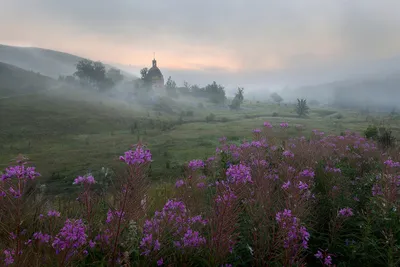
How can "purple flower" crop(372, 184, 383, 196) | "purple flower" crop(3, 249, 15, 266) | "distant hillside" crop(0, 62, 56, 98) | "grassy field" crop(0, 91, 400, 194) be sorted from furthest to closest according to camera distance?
"distant hillside" crop(0, 62, 56, 98) → "grassy field" crop(0, 91, 400, 194) → "purple flower" crop(372, 184, 383, 196) → "purple flower" crop(3, 249, 15, 266)

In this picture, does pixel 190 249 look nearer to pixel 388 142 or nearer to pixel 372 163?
pixel 372 163

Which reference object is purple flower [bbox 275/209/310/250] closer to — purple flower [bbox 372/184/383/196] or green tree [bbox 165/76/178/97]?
purple flower [bbox 372/184/383/196]

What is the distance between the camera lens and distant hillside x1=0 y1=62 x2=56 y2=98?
8662 centimetres

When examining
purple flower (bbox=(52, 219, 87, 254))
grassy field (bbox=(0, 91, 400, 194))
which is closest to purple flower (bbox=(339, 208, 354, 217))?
grassy field (bbox=(0, 91, 400, 194))

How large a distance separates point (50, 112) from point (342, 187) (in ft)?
172

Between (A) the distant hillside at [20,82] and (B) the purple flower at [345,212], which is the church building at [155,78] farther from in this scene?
(B) the purple flower at [345,212]

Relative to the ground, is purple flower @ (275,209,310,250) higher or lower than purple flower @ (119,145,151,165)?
lower

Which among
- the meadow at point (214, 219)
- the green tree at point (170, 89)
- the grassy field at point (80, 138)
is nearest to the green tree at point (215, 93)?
the green tree at point (170, 89)

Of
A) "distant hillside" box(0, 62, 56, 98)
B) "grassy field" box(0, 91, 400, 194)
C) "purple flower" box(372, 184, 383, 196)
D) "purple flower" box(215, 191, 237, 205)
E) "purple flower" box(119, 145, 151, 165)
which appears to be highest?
"distant hillside" box(0, 62, 56, 98)

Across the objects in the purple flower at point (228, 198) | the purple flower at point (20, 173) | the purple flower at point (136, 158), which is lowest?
the purple flower at point (228, 198)

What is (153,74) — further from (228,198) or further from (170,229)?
(228,198)

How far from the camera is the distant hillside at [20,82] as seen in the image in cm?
8662

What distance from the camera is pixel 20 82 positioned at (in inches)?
3765

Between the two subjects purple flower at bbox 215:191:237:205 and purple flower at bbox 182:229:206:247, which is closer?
purple flower at bbox 215:191:237:205
